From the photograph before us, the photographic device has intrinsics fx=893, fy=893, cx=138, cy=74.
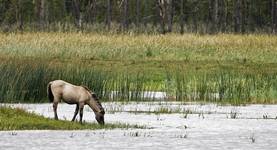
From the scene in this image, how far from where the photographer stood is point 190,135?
55.4 feet

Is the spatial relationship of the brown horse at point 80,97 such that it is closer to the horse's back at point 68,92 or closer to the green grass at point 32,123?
the horse's back at point 68,92

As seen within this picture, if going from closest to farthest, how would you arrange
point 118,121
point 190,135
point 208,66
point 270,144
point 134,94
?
point 270,144 < point 190,135 < point 118,121 < point 134,94 < point 208,66

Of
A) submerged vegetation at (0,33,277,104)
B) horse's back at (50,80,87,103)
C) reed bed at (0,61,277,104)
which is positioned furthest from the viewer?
submerged vegetation at (0,33,277,104)

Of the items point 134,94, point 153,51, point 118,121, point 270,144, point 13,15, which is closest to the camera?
point 270,144

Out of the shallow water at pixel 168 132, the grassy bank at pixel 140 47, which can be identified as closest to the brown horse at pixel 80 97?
the shallow water at pixel 168 132

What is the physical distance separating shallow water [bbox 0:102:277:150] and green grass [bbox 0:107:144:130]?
54 cm

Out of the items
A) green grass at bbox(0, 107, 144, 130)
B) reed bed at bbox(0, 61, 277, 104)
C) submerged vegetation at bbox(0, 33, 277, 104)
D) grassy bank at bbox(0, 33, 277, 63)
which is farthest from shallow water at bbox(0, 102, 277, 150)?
grassy bank at bbox(0, 33, 277, 63)

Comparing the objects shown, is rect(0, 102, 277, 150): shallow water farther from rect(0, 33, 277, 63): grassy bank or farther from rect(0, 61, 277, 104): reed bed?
rect(0, 33, 277, 63): grassy bank

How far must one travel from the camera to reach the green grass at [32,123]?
17328mm

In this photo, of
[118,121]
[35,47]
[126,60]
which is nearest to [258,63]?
[126,60]

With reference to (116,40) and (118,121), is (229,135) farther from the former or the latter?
(116,40)

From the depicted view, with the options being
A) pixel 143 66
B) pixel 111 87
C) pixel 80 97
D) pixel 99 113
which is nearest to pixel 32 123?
pixel 80 97

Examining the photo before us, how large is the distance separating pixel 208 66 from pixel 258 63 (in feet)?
9.41

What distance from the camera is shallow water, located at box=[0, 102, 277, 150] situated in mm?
15047
